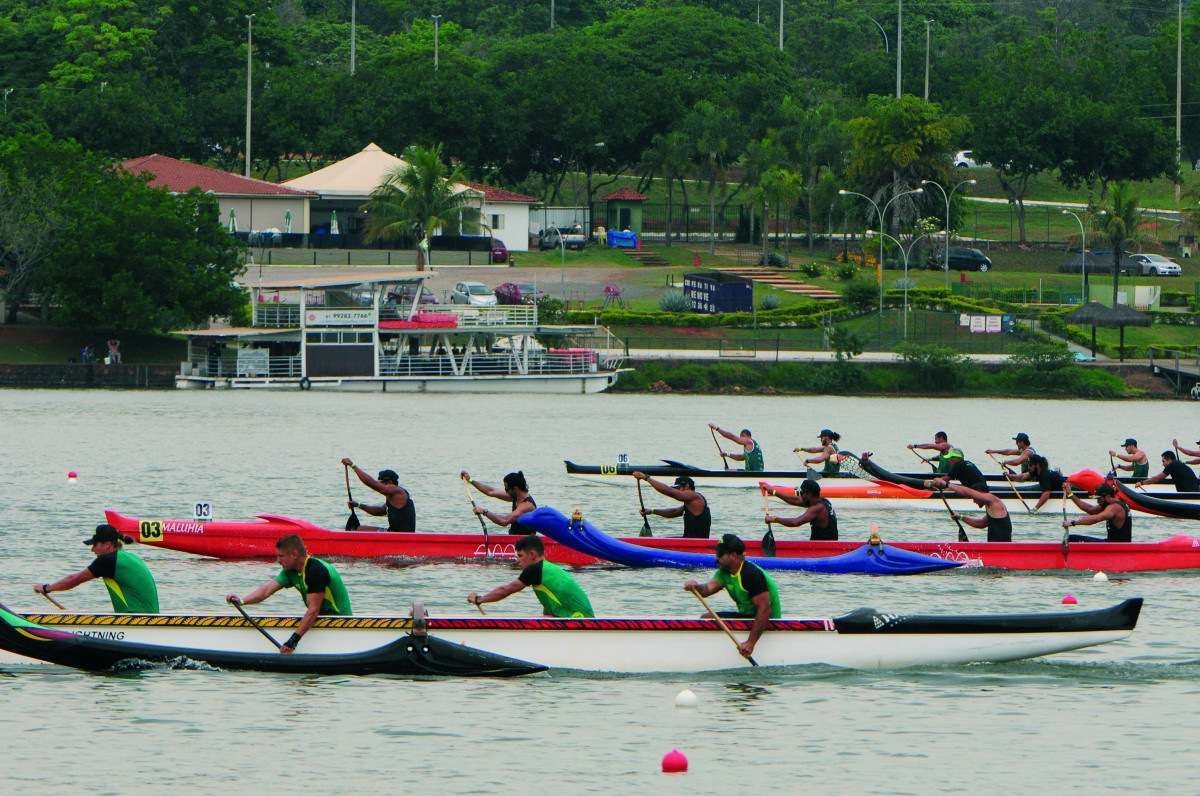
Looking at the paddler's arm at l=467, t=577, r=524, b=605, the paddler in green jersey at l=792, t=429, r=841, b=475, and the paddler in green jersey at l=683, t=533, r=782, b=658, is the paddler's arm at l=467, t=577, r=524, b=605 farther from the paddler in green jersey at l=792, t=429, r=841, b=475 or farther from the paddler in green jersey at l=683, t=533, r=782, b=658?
the paddler in green jersey at l=792, t=429, r=841, b=475

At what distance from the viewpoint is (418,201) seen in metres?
97.6

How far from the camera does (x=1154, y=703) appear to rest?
77.4 ft

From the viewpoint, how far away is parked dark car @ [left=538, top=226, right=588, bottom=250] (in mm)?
111750

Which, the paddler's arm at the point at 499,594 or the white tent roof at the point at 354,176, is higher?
the white tent roof at the point at 354,176

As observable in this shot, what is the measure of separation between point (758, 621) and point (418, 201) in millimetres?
76491

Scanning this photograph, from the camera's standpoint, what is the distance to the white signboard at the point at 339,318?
3258 inches

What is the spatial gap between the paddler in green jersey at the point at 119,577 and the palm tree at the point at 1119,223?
3100 inches

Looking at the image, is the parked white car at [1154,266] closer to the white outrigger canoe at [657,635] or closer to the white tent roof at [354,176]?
the white tent roof at [354,176]

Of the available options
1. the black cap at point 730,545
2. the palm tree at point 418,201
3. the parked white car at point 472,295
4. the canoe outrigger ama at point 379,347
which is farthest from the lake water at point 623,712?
the palm tree at point 418,201

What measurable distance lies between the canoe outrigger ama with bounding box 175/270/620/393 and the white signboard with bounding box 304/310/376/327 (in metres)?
0.04

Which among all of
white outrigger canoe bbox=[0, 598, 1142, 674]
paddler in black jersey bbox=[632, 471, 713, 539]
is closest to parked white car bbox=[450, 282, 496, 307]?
paddler in black jersey bbox=[632, 471, 713, 539]

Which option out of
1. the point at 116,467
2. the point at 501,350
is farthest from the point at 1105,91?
the point at 116,467

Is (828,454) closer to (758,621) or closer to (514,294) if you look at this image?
(758,621)

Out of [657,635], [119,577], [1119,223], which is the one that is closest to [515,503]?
[657,635]
